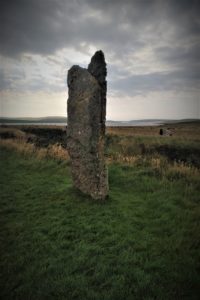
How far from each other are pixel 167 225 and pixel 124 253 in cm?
164

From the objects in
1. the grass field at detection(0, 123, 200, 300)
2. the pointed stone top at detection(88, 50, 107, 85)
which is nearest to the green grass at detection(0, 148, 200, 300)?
the grass field at detection(0, 123, 200, 300)

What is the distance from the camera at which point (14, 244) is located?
5176 millimetres

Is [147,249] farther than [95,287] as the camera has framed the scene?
Yes

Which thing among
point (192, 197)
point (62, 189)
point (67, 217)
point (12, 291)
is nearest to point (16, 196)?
point (62, 189)

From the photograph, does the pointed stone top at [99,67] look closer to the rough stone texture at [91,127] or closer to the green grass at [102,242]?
the rough stone texture at [91,127]

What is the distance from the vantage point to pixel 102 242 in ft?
17.2

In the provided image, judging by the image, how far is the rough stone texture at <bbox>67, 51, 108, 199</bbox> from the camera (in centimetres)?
729

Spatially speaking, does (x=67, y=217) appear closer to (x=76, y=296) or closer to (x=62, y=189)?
(x=62, y=189)

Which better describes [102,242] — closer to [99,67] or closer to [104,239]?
[104,239]

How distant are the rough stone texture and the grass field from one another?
0.57 m

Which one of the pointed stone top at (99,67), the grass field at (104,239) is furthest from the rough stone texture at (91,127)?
the grass field at (104,239)

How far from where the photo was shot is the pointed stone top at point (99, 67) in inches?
291

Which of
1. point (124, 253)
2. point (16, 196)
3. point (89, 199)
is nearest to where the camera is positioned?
point (124, 253)

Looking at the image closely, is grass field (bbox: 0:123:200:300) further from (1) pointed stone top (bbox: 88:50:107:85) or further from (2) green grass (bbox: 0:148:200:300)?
(1) pointed stone top (bbox: 88:50:107:85)
